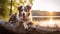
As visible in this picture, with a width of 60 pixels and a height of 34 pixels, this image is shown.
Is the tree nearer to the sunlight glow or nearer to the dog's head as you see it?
the dog's head

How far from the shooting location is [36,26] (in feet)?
4.22

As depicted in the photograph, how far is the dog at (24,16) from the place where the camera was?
129cm

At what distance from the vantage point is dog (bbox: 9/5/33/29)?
1288mm

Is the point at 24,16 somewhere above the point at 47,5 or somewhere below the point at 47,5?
below

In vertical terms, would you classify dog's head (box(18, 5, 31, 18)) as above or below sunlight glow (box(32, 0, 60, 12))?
below

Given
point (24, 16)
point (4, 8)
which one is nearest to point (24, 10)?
point (24, 16)

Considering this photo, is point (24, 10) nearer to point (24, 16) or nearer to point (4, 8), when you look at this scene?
point (24, 16)

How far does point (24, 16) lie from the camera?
1.29 m

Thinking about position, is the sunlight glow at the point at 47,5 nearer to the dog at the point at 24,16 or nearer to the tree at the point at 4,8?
the dog at the point at 24,16

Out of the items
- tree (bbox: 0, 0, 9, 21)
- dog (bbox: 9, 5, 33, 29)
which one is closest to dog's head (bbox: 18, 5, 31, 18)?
dog (bbox: 9, 5, 33, 29)

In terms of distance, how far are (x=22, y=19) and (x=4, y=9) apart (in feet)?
0.75

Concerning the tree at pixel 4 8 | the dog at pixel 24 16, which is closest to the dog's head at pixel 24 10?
the dog at pixel 24 16

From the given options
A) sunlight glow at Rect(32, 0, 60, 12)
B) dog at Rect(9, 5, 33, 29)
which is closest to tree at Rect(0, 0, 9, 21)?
dog at Rect(9, 5, 33, 29)

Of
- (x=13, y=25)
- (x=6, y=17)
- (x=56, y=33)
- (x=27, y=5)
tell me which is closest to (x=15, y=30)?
(x=13, y=25)
